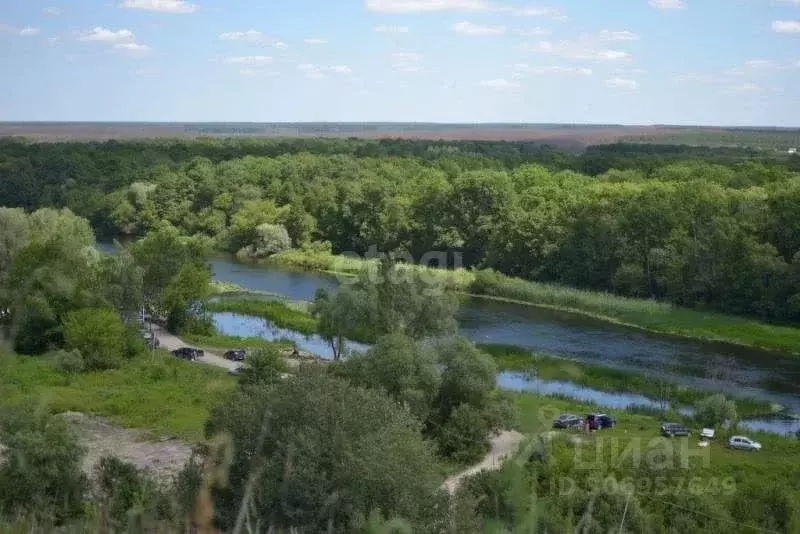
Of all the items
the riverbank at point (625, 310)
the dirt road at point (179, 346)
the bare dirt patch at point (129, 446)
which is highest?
the bare dirt patch at point (129, 446)

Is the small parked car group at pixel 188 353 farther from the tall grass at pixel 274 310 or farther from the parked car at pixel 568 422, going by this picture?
the parked car at pixel 568 422

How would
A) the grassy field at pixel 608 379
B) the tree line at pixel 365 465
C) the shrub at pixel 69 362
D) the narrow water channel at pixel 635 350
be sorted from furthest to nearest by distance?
the narrow water channel at pixel 635 350 < the shrub at pixel 69 362 < the grassy field at pixel 608 379 < the tree line at pixel 365 465

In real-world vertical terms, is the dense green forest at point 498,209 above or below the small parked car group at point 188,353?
above

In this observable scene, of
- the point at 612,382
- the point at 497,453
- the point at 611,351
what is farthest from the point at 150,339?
the point at 611,351

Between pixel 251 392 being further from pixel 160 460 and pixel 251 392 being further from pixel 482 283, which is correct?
pixel 482 283

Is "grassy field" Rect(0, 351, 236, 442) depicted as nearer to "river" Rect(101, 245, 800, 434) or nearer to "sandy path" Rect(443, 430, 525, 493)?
"sandy path" Rect(443, 430, 525, 493)

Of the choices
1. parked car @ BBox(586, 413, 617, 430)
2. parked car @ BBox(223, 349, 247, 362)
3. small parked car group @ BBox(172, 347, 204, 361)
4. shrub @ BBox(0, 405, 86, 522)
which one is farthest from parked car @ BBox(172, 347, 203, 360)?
shrub @ BBox(0, 405, 86, 522)

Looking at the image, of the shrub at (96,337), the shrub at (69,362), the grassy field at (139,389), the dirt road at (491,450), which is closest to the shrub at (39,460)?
the dirt road at (491,450)
